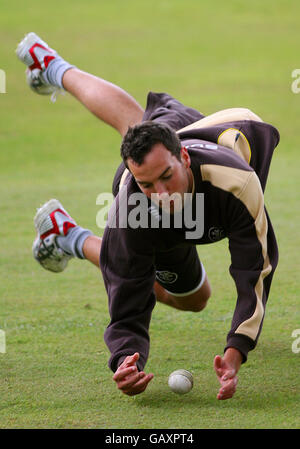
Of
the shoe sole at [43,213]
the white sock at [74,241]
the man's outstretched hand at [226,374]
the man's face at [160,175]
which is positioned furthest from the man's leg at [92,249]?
the man's outstretched hand at [226,374]

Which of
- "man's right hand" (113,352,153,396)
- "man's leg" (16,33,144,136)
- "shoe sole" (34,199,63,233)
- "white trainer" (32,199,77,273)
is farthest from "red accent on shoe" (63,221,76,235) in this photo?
"man's right hand" (113,352,153,396)

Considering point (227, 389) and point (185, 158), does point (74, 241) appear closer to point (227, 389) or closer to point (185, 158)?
point (185, 158)

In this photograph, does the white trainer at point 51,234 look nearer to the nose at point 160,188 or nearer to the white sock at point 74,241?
the white sock at point 74,241

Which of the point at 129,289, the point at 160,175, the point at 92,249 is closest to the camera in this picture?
the point at 160,175

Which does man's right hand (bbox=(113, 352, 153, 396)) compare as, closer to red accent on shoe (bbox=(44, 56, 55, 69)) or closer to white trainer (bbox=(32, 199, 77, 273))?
white trainer (bbox=(32, 199, 77, 273))

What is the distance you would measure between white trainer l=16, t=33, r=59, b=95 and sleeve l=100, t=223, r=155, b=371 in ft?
6.26

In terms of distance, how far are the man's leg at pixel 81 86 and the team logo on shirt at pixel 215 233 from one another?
1274 millimetres

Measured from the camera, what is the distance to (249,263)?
2975 millimetres

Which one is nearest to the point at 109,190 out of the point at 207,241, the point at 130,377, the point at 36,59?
the point at 36,59

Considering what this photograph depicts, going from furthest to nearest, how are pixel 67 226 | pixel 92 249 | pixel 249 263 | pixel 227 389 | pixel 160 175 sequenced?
pixel 67 226 → pixel 92 249 → pixel 249 263 → pixel 160 175 → pixel 227 389

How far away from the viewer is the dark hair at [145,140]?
286cm

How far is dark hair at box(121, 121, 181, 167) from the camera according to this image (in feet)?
9.37

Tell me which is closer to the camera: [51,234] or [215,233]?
[215,233]

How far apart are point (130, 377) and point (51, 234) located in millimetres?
1787
